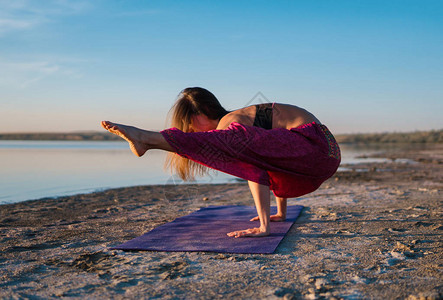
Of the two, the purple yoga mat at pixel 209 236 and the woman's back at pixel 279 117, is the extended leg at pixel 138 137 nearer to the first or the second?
the woman's back at pixel 279 117

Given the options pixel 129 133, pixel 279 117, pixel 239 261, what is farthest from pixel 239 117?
pixel 239 261

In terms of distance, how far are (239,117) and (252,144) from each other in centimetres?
27

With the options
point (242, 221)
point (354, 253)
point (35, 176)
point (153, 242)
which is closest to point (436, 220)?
point (354, 253)

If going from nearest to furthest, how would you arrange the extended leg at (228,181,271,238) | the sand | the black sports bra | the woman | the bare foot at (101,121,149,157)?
A: the sand
the bare foot at (101,121,149,157)
the woman
the extended leg at (228,181,271,238)
the black sports bra

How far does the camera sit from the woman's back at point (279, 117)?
308 centimetres

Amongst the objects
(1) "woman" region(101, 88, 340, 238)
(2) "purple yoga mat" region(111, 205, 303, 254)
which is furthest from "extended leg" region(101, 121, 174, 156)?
(2) "purple yoga mat" region(111, 205, 303, 254)

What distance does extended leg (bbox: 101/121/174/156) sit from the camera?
8.83ft

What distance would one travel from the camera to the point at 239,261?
8.05 ft

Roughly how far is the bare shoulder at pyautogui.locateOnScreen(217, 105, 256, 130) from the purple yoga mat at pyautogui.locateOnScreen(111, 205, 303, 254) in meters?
0.86

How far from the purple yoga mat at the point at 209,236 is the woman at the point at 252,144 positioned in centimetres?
19

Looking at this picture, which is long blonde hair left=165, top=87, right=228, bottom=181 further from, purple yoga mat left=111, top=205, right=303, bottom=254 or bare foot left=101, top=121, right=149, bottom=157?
purple yoga mat left=111, top=205, right=303, bottom=254

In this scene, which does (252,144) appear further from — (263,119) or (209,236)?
(209,236)

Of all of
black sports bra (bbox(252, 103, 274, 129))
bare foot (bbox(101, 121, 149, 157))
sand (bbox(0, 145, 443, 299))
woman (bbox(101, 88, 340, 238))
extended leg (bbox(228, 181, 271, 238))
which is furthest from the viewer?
black sports bra (bbox(252, 103, 274, 129))

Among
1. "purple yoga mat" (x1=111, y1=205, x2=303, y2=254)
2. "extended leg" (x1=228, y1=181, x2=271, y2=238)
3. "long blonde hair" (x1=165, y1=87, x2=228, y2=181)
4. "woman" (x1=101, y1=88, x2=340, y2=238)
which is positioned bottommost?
"purple yoga mat" (x1=111, y1=205, x2=303, y2=254)
